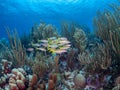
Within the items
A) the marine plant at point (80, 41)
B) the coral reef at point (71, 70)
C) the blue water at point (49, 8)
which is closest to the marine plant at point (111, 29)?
the coral reef at point (71, 70)

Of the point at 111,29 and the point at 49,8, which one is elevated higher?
the point at 49,8

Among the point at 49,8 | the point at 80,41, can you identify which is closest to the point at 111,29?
the point at 80,41

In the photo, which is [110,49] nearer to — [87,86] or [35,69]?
[87,86]

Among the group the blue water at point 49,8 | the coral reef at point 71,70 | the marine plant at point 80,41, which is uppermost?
the blue water at point 49,8

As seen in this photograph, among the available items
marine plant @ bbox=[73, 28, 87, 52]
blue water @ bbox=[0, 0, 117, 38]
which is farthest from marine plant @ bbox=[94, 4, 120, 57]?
blue water @ bbox=[0, 0, 117, 38]

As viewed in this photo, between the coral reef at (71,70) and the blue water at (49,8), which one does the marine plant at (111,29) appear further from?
the blue water at (49,8)

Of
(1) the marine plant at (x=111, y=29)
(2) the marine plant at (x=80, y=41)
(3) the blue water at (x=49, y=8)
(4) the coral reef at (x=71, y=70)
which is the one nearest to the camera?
(4) the coral reef at (x=71, y=70)

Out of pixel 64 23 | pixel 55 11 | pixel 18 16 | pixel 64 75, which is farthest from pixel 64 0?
pixel 64 75

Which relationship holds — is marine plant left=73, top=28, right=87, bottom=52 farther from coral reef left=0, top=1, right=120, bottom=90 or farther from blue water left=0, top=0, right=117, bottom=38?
blue water left=0, top=0, right=117, bottom=38

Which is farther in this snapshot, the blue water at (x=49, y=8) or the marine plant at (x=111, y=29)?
the blue water at (x=49, y=8)

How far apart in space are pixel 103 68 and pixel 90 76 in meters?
0.51

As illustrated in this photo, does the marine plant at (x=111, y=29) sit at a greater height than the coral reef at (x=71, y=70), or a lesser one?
A: greater

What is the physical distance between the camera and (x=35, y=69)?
5750 millimetres

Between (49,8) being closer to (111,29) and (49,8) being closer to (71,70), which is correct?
(111,29)
